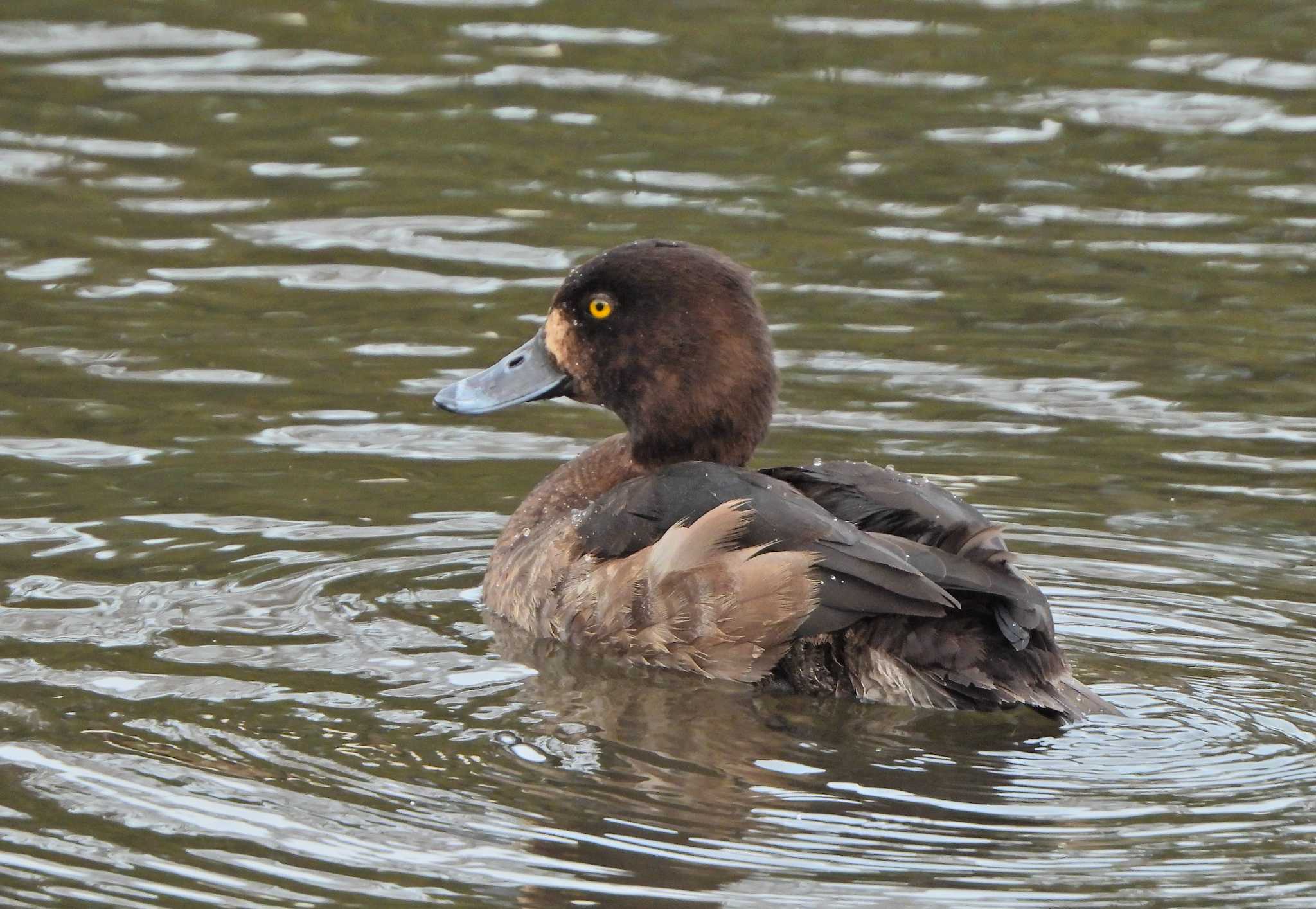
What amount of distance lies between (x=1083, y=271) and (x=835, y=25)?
3.31 metres

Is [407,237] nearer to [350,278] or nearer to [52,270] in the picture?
[350,278]

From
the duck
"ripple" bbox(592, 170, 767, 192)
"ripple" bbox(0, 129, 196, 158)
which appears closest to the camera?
the duck

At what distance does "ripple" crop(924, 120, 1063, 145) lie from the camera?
1120cm

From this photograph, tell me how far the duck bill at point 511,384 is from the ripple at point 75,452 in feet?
4.00

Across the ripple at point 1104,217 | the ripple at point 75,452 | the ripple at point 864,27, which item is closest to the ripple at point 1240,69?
the ripple at point 864,27

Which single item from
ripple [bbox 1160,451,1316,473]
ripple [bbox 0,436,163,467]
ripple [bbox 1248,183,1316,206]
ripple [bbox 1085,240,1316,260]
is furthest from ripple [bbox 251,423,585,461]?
ripple [bbox 1248,183,1316,206]

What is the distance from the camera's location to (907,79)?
11906 millimetres

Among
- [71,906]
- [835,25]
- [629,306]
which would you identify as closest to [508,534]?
[629,306]

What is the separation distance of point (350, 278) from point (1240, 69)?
15.8ft

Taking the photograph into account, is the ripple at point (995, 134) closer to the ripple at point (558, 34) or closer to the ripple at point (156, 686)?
the ripple at point (558, 34)

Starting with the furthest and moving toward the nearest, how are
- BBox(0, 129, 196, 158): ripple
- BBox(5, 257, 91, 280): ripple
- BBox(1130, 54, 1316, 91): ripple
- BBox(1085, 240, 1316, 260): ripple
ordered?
BBox(1130, 54, 1316, 91): ripple → BBox(0, 129, 196, 158): ripple → BBox(1085, 240, 1316, 260): ripple → BBox(5, 257, 91, 280): ripple

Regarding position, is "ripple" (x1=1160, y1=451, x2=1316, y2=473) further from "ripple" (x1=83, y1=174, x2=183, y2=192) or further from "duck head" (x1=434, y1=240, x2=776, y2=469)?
"ripple" (x1=83, y1=174, x2=183, y2=192)

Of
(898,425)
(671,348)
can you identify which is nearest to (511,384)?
(671,348)

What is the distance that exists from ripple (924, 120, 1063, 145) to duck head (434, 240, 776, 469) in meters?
4.48
